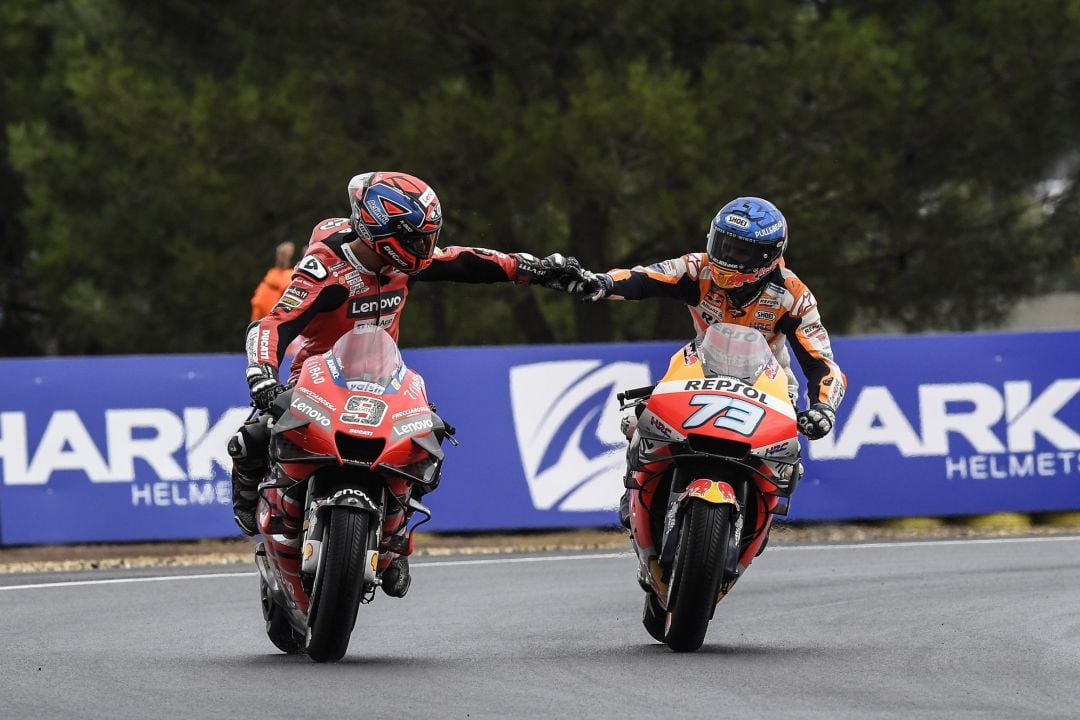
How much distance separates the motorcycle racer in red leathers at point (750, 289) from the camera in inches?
329

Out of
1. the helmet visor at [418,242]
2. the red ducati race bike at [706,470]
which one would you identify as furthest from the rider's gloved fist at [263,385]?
the red ducati race bike at [706,470]

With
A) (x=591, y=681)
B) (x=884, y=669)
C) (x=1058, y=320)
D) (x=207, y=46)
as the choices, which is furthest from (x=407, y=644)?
(x=1058, y=320)

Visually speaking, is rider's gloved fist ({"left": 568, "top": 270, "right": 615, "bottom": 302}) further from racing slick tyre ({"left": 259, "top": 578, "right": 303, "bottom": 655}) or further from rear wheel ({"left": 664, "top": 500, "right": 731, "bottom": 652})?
racing slick tyre ({"left": 259, "top": 578, "right": 303, "bottom": 655})

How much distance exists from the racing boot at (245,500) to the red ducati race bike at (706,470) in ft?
5.01

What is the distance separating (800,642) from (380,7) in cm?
1416

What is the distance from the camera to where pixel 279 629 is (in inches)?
319

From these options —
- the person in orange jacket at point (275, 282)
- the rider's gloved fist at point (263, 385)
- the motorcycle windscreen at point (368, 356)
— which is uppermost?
the motorcycle windscreen at point (368, 356)

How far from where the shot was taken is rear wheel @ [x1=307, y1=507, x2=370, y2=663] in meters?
7.12

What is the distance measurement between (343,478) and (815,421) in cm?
203

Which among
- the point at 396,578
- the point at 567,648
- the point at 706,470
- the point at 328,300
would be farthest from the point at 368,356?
the point at 567,648

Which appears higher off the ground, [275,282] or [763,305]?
[763,305]

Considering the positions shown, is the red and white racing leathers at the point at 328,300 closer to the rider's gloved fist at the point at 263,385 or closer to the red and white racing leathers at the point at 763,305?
the rider's gloved fist at the point at 263,385

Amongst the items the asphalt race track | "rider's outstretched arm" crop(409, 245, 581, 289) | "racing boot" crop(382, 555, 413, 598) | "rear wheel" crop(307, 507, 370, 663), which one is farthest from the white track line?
"rear wheel" crop(307, 507, 370, 663)

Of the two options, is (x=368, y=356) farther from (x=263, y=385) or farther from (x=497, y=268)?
(x=497, y=268)
